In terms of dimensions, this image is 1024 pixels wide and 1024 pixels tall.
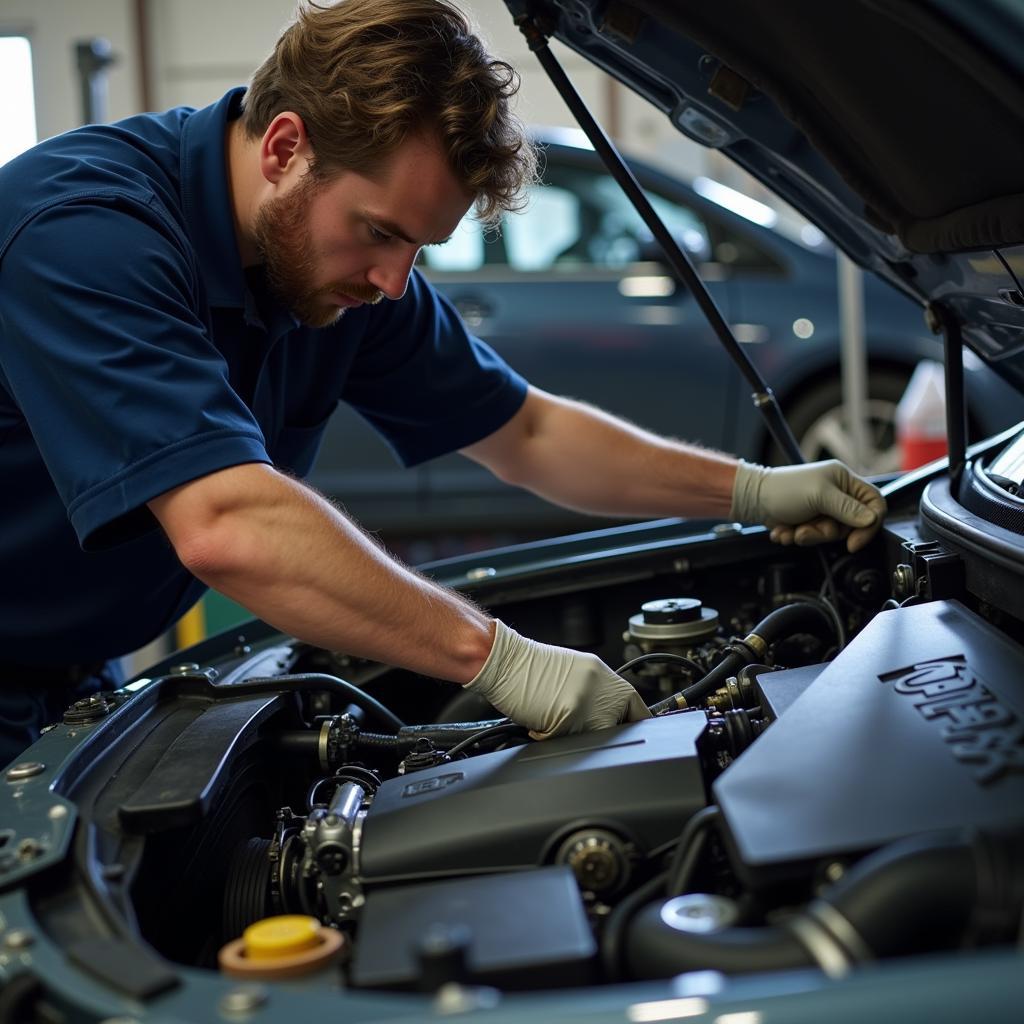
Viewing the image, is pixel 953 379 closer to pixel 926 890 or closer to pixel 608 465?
pixel 608 465

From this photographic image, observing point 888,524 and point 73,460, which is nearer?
point 73,460

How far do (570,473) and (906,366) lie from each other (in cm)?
292

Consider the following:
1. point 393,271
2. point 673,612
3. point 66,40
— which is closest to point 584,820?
point 673,612

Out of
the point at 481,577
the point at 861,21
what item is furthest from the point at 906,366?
the point at 861,21

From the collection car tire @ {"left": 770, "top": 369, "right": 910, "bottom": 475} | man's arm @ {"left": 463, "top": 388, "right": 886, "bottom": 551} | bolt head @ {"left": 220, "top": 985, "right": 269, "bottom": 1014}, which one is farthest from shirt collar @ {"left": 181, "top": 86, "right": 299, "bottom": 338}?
car tire @ {"left": 770, "top": 369, "right": 910, "bottom": 475}

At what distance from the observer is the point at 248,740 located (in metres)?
1.29

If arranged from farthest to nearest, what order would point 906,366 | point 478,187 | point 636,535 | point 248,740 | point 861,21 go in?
point 906,366 < point 636,535 < point 478,187 < point 248,740 < point 861,21

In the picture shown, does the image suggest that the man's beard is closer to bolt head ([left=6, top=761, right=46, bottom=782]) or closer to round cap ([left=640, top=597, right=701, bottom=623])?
round cap ([left=640, top=597, right=701, bottom=623])

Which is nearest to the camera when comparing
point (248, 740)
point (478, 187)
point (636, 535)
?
point (248, 740)

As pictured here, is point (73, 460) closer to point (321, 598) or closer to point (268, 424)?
point (321, 598)

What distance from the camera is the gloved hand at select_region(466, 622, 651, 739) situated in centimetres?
131

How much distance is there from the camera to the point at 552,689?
133cm

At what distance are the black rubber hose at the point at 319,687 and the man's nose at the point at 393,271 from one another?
496 millimetres

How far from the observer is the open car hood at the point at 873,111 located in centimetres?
112
